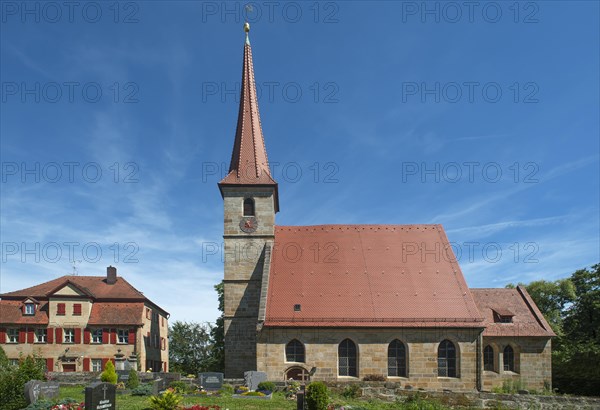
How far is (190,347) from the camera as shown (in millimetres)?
51812

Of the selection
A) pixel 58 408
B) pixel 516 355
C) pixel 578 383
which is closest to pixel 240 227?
pixel 58 408

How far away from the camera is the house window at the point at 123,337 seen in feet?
121

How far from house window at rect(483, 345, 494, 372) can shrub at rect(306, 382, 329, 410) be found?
16.4m

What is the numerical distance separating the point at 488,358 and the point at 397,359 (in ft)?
21.1

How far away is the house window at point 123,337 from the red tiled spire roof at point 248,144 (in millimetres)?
15335

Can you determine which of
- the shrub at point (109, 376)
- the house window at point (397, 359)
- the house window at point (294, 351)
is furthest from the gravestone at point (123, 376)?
the house window at point (397, 359)

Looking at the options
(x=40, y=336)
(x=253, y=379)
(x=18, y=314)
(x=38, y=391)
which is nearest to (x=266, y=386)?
(x=253, y=379)

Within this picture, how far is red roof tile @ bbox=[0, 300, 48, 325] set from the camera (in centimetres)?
3600

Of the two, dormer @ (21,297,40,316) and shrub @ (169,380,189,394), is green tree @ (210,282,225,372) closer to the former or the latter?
dormer @ (21,297,40,316)

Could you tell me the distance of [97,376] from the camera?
26422mm

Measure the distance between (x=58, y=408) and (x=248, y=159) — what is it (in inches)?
740

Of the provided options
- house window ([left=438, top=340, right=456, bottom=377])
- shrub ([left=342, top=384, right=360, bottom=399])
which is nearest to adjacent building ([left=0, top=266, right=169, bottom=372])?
shrub ([left=342, top=384, right=360, bottom=399])

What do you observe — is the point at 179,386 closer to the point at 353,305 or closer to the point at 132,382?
the point at 132,382

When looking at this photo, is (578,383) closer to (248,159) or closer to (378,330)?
(378,330)
